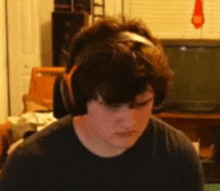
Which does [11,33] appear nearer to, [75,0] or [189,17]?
[75,0]

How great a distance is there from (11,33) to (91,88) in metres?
3.01

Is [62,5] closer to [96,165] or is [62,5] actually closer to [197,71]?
[197,71]

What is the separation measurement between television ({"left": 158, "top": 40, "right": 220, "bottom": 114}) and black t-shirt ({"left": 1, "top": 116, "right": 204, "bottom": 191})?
206 centimetres

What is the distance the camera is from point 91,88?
0.81m

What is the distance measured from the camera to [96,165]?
90cm

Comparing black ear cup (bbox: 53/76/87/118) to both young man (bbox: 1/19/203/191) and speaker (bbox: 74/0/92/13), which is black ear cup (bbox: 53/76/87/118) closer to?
young man (bbox: 1/19/203/191)

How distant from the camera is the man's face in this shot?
0.81 meters

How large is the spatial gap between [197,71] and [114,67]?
2296 mm

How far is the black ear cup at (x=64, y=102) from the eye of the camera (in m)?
0.84

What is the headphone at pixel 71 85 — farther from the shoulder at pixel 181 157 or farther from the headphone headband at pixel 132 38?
the shoulder at pixel 181 157

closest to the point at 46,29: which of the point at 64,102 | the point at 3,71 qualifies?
the point at 3,71

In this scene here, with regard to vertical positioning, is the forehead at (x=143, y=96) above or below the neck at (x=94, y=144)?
above

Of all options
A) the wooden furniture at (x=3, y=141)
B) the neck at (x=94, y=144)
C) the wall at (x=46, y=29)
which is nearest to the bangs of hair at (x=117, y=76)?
the neck at (x=94, y=144)

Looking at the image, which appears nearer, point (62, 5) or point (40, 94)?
point (40, 94)
